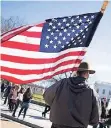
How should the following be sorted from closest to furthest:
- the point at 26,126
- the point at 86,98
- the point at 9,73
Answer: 1. the point at 86,98
2. the point at 9,73
3. the point at 26,126

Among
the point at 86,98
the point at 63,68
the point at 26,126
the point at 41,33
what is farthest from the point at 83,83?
the point at 26,126

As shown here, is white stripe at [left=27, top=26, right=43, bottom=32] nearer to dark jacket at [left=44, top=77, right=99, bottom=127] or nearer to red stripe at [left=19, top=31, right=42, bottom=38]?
red stripe at [left=19, top=31, right=42, bottom=38]

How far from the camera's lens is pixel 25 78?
6160 mm

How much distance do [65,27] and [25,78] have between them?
3.34ft

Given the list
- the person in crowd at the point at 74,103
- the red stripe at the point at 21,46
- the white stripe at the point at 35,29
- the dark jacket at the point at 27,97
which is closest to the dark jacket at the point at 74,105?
the person in crowd at the point at 74,103

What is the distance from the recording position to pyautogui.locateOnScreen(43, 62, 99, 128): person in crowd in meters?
4.87

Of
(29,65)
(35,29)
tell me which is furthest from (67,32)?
(29,65)

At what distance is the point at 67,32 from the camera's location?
20.5 feet

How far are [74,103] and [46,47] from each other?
5.21ft

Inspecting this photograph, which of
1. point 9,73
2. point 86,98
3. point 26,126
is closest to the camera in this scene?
point 86,98

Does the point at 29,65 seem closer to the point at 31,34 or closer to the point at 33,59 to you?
the point at 33,59

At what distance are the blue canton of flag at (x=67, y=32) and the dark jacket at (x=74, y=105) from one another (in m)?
1.25

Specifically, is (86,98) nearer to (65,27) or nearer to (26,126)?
(65,27)

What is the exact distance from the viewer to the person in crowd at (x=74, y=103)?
16.0 feet
